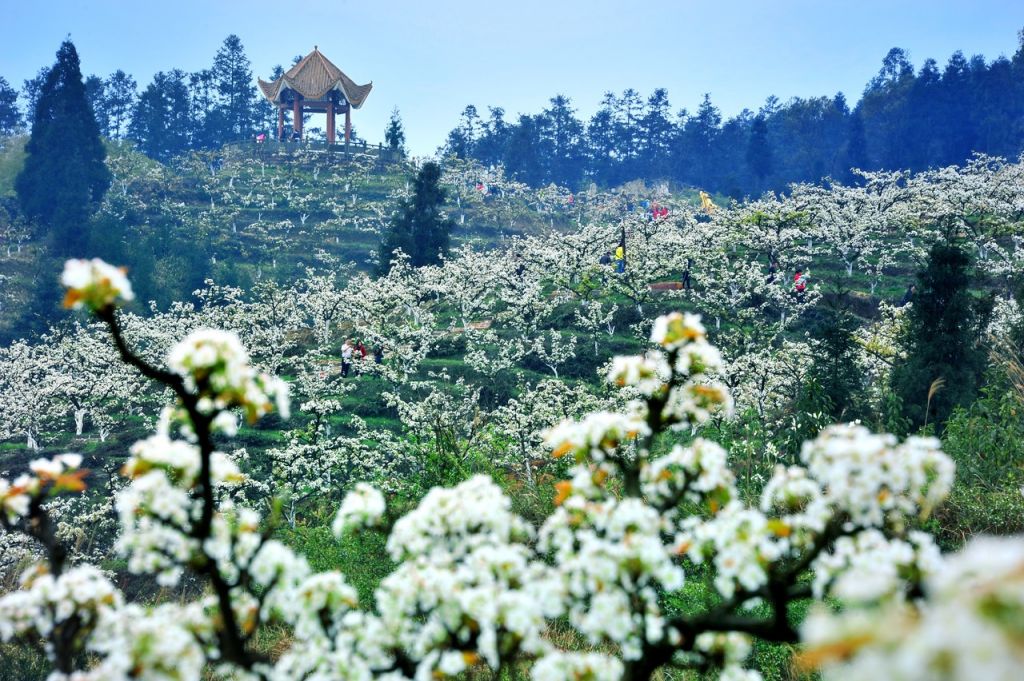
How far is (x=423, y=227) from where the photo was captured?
46.1 metres

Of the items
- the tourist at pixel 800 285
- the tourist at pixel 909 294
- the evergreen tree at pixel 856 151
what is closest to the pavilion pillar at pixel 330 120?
the evergreen tree at pixel 856 151

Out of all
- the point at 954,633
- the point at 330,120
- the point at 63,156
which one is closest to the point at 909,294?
the point at 954,633

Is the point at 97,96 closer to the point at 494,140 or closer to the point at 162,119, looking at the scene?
the point at 162,119

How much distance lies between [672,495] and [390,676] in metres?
1.71

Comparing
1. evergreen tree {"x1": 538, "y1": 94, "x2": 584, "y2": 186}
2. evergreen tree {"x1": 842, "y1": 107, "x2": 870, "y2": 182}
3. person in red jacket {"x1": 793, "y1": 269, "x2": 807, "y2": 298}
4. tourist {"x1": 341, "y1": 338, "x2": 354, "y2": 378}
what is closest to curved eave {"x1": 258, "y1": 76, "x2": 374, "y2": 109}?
evergreen tree {"x1": 538, "y1": 94, "x2": 584, "y2": 186}

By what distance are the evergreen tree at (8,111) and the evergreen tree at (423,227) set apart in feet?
266

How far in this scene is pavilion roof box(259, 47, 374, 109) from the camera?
79.1 m

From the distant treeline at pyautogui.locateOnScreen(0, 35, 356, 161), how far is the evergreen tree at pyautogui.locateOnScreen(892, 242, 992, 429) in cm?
9517

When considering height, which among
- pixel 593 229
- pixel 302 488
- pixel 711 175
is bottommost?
pixel 302 488

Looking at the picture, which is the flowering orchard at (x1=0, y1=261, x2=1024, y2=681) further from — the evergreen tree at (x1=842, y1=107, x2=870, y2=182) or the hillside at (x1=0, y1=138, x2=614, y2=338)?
the evergreen tree at (x1=842, y1=107, x2=870, y2=182)

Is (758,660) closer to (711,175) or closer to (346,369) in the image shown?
(346,369)

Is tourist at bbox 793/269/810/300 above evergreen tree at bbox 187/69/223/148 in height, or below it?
below

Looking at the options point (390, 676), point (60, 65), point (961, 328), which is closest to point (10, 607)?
point (390, 676)

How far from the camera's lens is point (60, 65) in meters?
60.5
